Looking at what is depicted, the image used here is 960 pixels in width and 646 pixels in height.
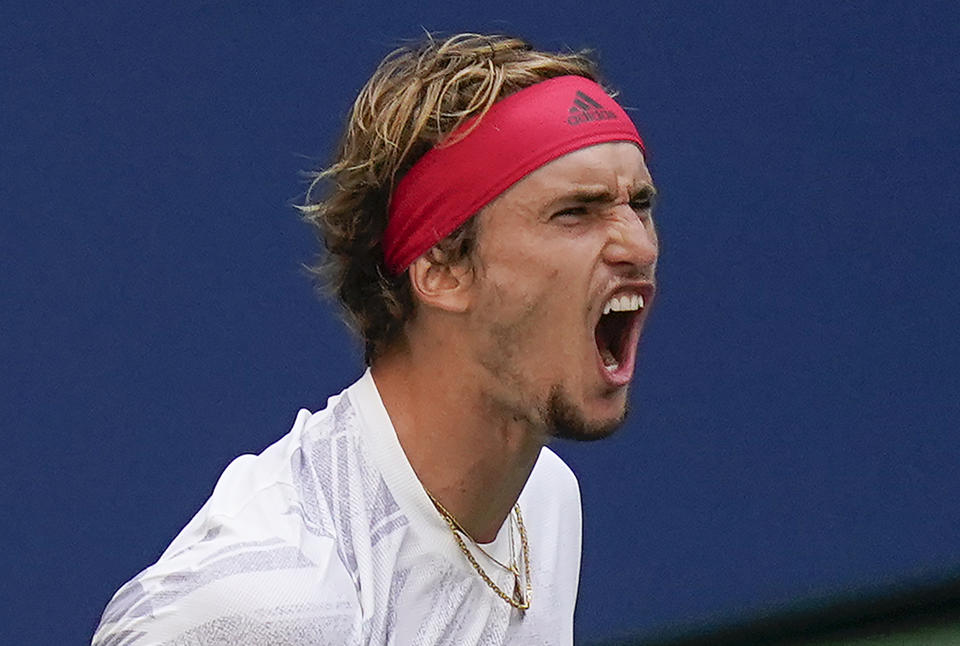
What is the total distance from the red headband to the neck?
17cm

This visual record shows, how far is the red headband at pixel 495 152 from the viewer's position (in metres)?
2.32

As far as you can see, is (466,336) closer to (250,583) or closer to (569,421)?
(569,421)

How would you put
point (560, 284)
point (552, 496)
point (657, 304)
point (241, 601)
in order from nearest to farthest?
point (241, 601), point (560, 284), point (552, 496), point (657, 304)

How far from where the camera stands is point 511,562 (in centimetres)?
246

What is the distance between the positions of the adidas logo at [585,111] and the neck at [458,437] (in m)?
0.34

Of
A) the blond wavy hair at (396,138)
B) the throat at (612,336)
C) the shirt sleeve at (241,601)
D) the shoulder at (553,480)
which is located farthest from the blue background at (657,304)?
the shirt sleeve at (241,601)

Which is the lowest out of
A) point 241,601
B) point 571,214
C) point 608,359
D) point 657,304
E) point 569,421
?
point 241,601

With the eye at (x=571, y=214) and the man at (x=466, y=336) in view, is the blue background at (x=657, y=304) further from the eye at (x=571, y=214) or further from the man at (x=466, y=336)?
the eye at (x=571, y=214)

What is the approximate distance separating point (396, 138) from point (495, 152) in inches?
5.8

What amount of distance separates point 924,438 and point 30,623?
1769 millimetres

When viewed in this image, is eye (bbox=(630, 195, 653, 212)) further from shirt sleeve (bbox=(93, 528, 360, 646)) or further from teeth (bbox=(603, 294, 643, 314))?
shirt sleeve (bbox=(93, 528, 360, 646))

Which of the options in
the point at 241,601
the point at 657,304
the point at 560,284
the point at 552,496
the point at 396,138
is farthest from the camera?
the point at 657,304

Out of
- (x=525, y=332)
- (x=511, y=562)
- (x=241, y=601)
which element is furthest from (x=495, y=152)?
(x=241, y=601)

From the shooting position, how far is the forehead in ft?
7.55
